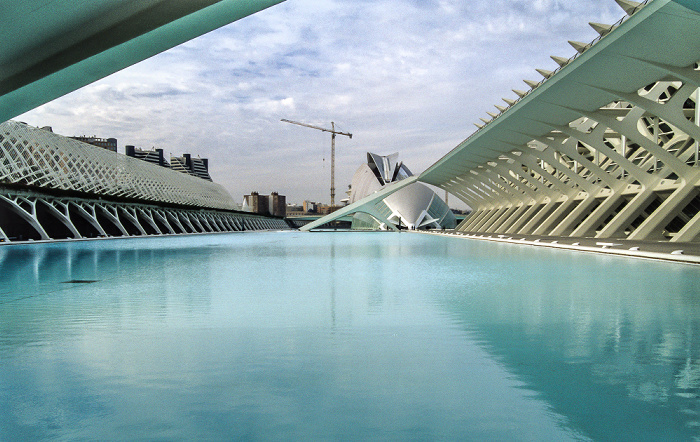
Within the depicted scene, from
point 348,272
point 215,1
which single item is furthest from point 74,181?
point 215,1

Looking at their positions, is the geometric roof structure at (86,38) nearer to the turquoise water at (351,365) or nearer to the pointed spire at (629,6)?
the turquoise water at (351,365)

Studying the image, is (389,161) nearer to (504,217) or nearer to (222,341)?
(504,217)

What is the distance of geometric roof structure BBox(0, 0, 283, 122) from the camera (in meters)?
4.14

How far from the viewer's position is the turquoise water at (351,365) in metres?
2.31

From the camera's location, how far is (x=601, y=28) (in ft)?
43.9

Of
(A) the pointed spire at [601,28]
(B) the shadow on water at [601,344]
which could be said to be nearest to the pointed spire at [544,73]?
(A) the pointed spire at [601,28]

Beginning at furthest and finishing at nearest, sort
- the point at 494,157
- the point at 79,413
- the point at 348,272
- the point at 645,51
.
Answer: the point at 494,157, the point at 645,51, the point at 348,272, the point at 79,413

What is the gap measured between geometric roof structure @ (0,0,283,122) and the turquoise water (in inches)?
85.6

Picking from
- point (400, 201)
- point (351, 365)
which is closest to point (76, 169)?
point (400, 201)

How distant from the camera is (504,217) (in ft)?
130

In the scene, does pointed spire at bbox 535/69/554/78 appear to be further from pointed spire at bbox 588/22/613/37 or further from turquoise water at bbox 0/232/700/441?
turquoise water at bbox 0/232/700/441

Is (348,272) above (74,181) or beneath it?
beneath

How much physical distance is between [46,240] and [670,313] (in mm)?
28028

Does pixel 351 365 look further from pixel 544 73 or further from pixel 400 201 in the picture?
pixel 400 201
